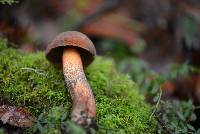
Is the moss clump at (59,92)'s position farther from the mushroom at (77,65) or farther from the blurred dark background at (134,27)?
the blurred dark background at (134,27)

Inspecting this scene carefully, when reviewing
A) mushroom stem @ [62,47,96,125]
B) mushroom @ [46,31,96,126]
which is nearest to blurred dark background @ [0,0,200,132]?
mushroom @ [46,31,96,126]

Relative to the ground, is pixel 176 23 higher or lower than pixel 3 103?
higher

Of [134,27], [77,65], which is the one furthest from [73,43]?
[134,27]

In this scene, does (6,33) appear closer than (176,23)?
Yes

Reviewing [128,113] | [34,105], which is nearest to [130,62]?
[128,113]

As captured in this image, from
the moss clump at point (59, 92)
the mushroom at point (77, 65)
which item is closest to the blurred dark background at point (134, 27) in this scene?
the moss clump at point (59, 92)

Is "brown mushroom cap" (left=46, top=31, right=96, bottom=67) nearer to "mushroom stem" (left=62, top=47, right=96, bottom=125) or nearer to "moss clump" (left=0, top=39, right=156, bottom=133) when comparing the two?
"mushroom stem" (left=62, top=47, right=96, bottom=125)

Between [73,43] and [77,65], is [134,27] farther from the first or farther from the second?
[73,43]

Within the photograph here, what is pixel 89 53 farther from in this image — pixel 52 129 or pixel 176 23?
pixel 176 23

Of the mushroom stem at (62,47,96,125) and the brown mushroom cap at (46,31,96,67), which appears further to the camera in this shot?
the brown mushroom cap at (46,31,96,67)
